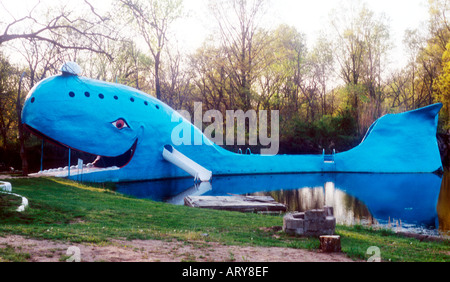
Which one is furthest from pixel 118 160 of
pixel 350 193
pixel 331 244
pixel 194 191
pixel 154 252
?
pixel 331 244

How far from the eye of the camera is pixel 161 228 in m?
7.42

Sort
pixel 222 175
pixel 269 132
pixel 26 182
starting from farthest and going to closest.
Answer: pixel 269 132, pixel 222 175, pixel 26 182

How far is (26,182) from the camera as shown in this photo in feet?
41.7

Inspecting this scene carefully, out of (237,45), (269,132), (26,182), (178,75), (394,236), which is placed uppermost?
(237,45)

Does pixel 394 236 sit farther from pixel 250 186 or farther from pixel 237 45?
pixel 237 45

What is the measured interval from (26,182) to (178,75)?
852 inches

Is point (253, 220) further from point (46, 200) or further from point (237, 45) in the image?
point (237, 45)

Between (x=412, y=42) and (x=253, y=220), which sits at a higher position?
(x=412, y=42)

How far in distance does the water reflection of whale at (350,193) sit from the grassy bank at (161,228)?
3.68 m

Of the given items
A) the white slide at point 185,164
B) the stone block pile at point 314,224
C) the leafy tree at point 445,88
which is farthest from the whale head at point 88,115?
the leafy tree at point 445,88

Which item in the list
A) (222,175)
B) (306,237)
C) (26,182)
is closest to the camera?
(306,237)

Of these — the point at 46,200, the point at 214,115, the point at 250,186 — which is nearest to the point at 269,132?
the point at 214,115

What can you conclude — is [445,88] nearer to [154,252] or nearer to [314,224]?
[314,224]
